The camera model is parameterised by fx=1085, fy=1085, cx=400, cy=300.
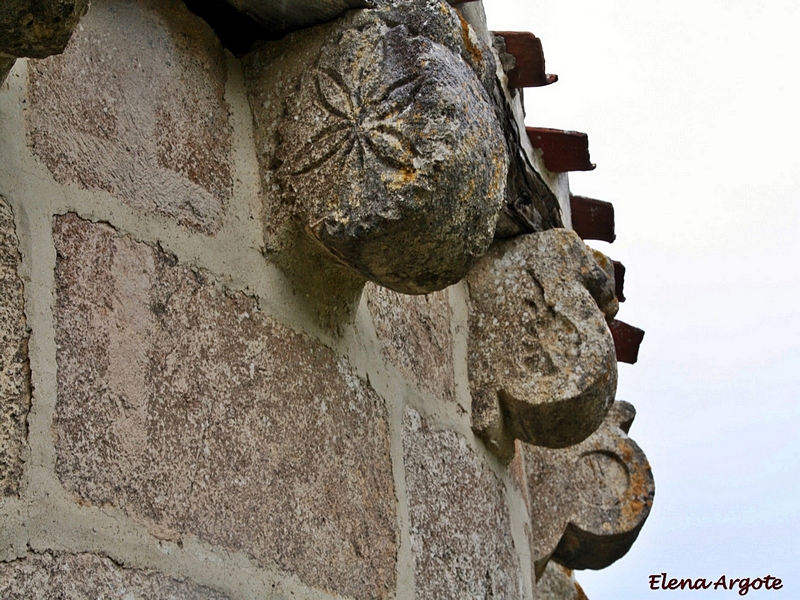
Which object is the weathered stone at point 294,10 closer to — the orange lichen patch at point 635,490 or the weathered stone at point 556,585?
the orange lichen patch at point 635,490

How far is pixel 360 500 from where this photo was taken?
1.12 metres

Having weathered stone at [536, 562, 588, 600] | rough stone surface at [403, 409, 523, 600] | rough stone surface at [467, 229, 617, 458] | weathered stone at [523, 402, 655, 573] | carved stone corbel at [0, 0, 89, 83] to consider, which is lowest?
weathered stone at [536, 562, 588, 600]

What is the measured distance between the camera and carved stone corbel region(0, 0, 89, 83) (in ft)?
2.18

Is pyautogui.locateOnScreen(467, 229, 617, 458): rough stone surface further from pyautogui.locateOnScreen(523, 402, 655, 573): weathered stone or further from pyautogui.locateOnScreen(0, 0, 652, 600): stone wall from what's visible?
pyautogui.locateOnScreen(523, 402, 655, 573): weathered stone

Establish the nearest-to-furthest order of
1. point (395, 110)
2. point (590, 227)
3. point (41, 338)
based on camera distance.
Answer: point (41, 338) < point (395, 110) < point (590, 227)

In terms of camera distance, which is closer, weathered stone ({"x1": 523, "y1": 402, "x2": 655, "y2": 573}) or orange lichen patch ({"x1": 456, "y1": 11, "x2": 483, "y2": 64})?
orange lichen patch ({"x1": 456, "y1": 11, "x2": 483, "y2": 64})

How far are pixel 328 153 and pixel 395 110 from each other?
0.25 feet

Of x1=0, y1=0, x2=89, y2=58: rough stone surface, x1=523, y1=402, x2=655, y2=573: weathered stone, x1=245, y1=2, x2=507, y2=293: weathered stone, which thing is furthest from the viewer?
x1=523, y1=402, x2=655, y2=573: weathered stone

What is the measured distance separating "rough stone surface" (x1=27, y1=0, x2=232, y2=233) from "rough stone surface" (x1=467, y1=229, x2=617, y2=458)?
1.86ft

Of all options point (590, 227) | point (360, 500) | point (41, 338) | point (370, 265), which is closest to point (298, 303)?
point (370, 265)

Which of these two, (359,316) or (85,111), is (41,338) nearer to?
(85,111)

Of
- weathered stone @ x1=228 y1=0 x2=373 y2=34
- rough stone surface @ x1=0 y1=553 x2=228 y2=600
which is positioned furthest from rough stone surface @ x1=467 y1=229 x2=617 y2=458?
rough stone surface @ x1=0 y1=553 x2=228 y2=600

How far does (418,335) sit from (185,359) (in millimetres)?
508

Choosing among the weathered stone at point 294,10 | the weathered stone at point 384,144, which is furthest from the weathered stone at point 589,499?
the weathered stone at point 294,10
